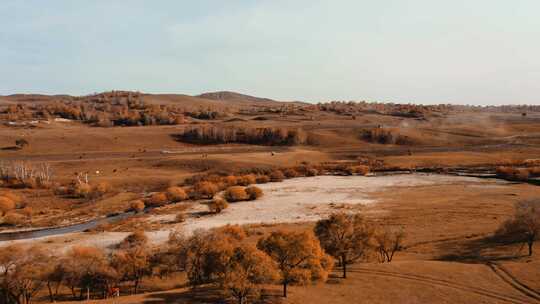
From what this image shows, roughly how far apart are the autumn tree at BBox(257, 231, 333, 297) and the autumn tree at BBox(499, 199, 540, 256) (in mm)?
23199

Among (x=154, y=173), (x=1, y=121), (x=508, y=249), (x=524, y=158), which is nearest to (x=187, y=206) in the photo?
(x=154, y=173)

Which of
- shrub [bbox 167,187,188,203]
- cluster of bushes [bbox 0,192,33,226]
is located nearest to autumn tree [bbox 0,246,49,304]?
cluster of bushes [bbox 0,192,33,226]

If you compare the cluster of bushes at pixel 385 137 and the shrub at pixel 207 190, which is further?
the cluster of bushes at pixel 385 137

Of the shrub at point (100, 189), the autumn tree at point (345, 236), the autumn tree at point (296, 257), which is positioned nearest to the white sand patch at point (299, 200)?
the shrub at point (100, 189)

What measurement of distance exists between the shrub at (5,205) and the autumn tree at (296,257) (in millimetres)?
54321

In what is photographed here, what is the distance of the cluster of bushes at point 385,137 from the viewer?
13412 centimetres

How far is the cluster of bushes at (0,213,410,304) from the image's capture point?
29.0 metres

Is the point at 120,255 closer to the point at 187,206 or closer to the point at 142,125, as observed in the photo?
the point at 187,206

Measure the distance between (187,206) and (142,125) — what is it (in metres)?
104

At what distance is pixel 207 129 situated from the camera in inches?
5487

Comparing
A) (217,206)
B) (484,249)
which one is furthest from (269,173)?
(484,249)

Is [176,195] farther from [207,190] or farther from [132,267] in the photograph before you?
[132,267]

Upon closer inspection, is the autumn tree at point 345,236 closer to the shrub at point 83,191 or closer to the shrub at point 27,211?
the shrub at point 27,211

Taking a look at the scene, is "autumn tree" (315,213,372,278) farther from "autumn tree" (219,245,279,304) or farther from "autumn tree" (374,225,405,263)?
"autumn tree" (219,245,279,304)
